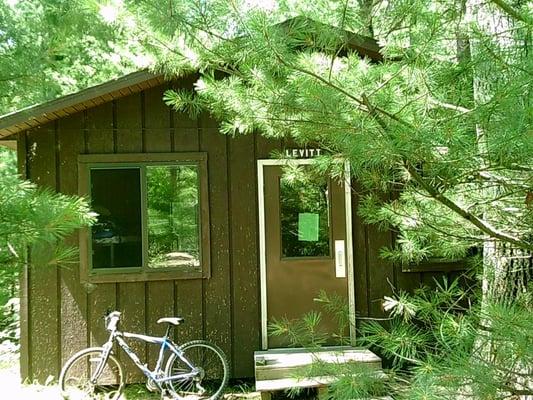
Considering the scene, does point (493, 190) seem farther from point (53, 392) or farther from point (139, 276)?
point (53, 392)

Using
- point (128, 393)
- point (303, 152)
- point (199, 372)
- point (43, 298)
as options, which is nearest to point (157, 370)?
point (199, 372)

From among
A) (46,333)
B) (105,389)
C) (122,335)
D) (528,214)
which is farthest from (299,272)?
(528,214)

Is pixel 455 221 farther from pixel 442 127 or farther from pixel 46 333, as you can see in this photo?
pixel 46 333

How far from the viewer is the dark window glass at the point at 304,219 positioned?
506 cm

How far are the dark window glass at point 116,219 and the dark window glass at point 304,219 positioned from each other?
4.68 ft

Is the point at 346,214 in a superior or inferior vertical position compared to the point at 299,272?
superior

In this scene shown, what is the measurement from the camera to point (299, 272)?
→ 503 cm

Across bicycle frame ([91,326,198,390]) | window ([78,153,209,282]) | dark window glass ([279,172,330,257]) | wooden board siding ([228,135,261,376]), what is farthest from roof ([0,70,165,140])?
bicycle frame ([91,326,198,390])

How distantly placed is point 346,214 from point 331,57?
3141 millimetres

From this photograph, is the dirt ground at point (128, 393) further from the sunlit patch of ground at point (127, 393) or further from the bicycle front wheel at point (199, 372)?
the bicycle front wheel at point (199, 372)

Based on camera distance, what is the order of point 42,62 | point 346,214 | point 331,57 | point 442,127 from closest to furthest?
1. point 442,127
2. point 331,57
3. point 42,62
4. point 346,214

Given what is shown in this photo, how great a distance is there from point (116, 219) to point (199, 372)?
1626 mm

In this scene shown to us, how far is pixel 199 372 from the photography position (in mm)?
4516

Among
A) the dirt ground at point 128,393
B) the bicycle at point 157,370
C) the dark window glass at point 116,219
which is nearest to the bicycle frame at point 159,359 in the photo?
the bicycle at point 157,370
